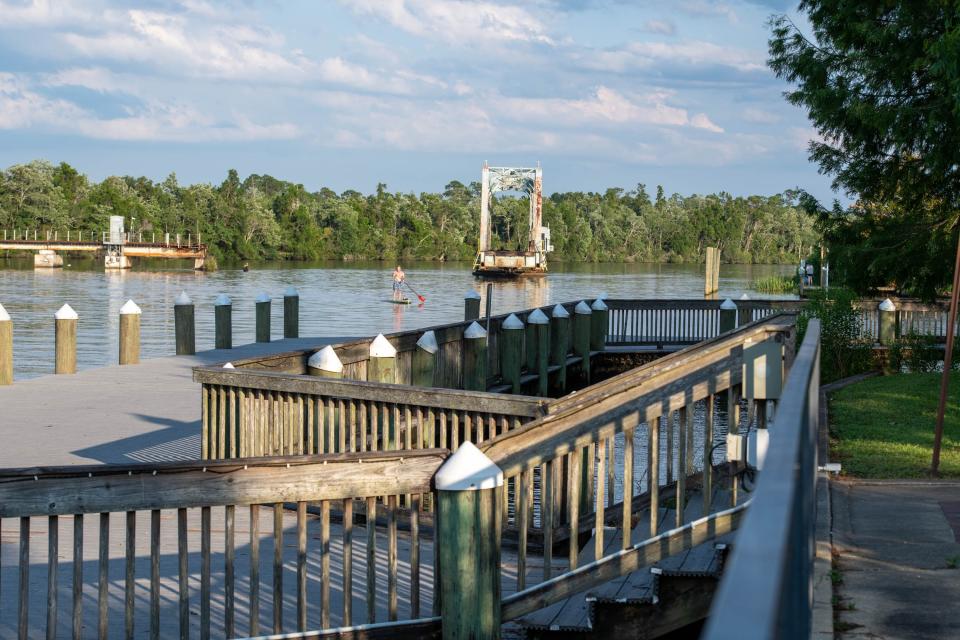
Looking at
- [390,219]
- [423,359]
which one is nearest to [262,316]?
[423,359]

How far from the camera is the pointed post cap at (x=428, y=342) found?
12.1m

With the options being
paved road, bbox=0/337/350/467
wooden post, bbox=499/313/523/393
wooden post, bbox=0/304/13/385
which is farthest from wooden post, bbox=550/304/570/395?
wooden post, bbox=0/304/13/385

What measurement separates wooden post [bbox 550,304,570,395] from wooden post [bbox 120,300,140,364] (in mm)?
6576

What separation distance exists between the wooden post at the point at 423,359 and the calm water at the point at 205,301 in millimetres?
12896

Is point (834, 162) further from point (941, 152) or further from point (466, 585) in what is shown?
point (466, 585)

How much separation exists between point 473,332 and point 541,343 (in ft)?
10.6

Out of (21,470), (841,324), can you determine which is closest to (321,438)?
(21,470)

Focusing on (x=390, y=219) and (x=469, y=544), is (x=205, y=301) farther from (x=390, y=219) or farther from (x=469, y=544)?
(x=390, y=219)

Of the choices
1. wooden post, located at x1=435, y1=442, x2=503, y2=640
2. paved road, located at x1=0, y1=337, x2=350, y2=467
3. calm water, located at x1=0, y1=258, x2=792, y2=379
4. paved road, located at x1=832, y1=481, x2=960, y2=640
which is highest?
wooden post, located at x1=435, y1=442, x2=503, y2=640

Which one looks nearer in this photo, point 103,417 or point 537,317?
point 103,417

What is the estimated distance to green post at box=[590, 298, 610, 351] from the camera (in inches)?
844

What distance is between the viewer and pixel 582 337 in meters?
19.8

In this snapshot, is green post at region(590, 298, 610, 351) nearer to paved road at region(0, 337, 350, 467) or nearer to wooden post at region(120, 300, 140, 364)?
paved road at region(0, 337, 350, 467)

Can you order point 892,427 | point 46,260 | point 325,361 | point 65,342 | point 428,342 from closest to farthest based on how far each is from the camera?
point 325,361, point 428,342, point 892,427, point 65,342, point 46,260
